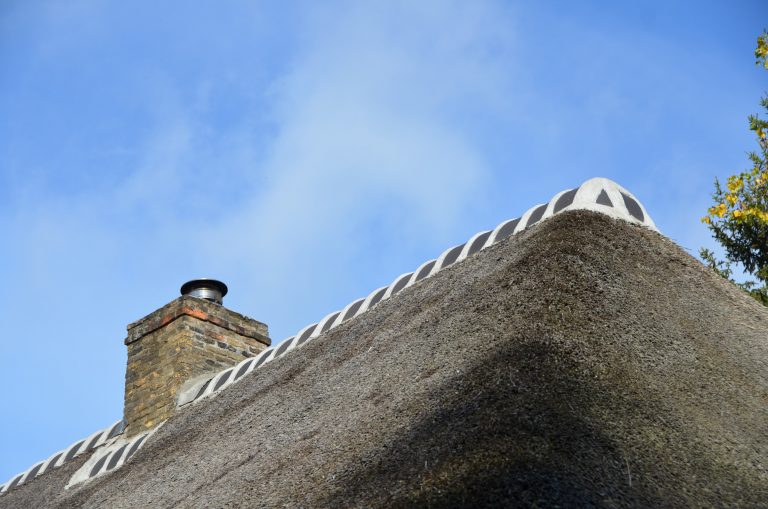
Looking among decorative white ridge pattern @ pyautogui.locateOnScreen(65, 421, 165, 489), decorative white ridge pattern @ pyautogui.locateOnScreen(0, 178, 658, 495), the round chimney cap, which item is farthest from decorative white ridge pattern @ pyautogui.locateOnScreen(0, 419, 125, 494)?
the round chimney cap

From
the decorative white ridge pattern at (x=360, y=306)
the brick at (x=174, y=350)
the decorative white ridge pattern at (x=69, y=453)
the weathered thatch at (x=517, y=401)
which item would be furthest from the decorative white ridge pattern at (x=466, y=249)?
the decorative white ridge pattern at (x=69, y=453)

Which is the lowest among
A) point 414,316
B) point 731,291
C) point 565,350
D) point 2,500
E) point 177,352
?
point 565,350

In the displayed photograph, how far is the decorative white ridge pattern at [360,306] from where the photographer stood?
280 inches

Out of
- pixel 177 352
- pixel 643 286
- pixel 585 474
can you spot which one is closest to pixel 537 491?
pixel 585 474

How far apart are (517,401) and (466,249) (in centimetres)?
337

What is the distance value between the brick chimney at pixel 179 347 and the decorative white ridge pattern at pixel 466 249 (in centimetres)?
43

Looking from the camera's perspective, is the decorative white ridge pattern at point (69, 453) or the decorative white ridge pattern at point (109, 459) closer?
the decorative white ridge pattern at point (109, 459)

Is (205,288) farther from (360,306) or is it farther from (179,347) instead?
(360,306)

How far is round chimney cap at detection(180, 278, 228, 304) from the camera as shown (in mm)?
10461

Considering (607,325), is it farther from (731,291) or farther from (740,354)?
(731,291)

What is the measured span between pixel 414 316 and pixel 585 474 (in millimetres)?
3211

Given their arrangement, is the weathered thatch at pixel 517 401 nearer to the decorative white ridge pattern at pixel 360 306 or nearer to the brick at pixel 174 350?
the decorative white ridge pattern at pixel 360 306

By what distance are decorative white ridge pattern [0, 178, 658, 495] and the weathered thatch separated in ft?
0.79

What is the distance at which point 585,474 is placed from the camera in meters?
3.77
